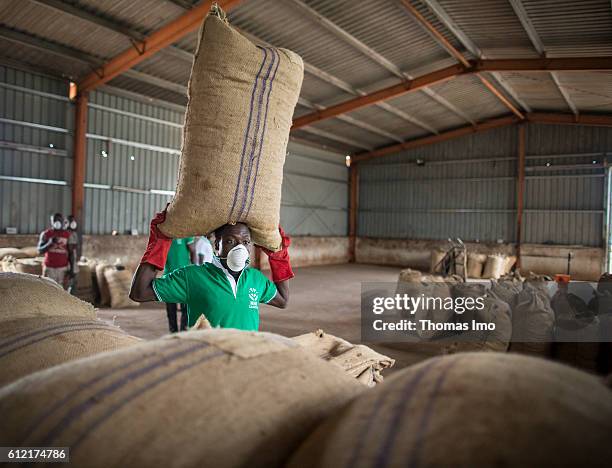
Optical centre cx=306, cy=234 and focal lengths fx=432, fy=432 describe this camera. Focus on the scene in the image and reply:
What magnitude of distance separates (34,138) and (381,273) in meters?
11.0

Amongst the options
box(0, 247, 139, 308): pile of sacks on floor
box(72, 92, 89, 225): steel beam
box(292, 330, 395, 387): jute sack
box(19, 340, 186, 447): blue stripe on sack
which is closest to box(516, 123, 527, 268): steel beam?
box(0, 247, 139, 308): pile of sacks on floor

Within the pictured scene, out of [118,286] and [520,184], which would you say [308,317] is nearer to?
[118,286]

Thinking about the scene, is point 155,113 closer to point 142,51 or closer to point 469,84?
point 142,51

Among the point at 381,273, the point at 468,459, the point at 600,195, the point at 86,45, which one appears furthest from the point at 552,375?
the point at 600,195

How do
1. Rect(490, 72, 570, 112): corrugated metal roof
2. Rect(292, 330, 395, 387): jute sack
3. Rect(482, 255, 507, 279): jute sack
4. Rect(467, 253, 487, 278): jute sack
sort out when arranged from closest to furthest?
Rect(292, 330, 395, 387): jute sack, Rect(490, 72, 570, 112): corrugated metal roof, Rect(482, 255, 507, 279): jute sack, Rect(467, 253, 487, 278): jute sack

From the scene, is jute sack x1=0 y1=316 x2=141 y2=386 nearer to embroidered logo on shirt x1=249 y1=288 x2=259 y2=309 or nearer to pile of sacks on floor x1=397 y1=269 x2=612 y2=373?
embroidered logo on shirt x1=249 y1=288 x2=259 y2=309

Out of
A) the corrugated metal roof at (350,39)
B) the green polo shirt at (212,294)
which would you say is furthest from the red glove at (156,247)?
the corrugated metal roof at (350,39)

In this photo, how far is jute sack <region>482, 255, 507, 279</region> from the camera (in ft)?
45.4

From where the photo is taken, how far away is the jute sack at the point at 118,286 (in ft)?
25.6

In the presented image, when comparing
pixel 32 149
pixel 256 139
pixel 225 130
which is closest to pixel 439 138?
pixel 32 149

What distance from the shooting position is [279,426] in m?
0.89

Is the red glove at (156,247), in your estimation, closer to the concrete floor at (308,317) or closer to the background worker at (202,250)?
the concrete floor at (308,317)

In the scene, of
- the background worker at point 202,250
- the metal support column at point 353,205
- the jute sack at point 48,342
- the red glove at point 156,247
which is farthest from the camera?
the metal support column at point 353,205

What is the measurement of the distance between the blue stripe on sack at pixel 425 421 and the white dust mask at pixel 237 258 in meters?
1.54
